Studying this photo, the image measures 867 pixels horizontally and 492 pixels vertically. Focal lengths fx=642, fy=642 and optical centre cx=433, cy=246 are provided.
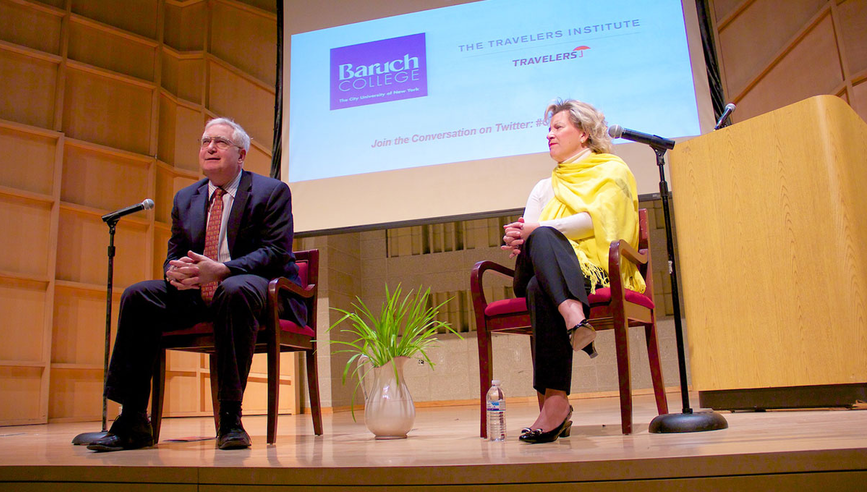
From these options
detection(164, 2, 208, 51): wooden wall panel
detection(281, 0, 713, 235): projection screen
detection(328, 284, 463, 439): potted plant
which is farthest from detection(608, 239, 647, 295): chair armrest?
detection(164, 2, 208, 51): wooden wall panel

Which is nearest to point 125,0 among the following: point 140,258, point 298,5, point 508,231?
point 298,5

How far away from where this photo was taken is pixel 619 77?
3521mm

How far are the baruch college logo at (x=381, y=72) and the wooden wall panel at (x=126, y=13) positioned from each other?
6.20ft

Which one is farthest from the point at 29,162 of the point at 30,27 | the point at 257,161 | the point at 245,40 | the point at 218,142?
the point at 218,142

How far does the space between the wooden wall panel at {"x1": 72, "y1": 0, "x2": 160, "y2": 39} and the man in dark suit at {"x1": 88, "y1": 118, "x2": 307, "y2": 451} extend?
309 centimetres

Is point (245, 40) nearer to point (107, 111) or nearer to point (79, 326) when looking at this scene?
point (107, 111)

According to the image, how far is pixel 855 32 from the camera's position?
343cm

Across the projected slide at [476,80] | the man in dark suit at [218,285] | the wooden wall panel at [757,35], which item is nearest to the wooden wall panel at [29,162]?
the projected slide at [476,80]

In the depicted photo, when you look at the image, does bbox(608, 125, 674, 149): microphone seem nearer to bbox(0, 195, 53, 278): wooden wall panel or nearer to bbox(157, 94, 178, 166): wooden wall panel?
bbox(0, 195, 53, 278): wooden wall panel

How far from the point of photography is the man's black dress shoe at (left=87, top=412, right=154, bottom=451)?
72.4 inches

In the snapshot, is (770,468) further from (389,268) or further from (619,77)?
(389,268)

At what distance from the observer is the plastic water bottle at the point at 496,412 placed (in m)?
1.76

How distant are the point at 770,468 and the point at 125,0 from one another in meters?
5.21

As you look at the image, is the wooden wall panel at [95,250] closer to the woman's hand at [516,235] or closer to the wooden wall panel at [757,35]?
the woman's hand at [516,235]
